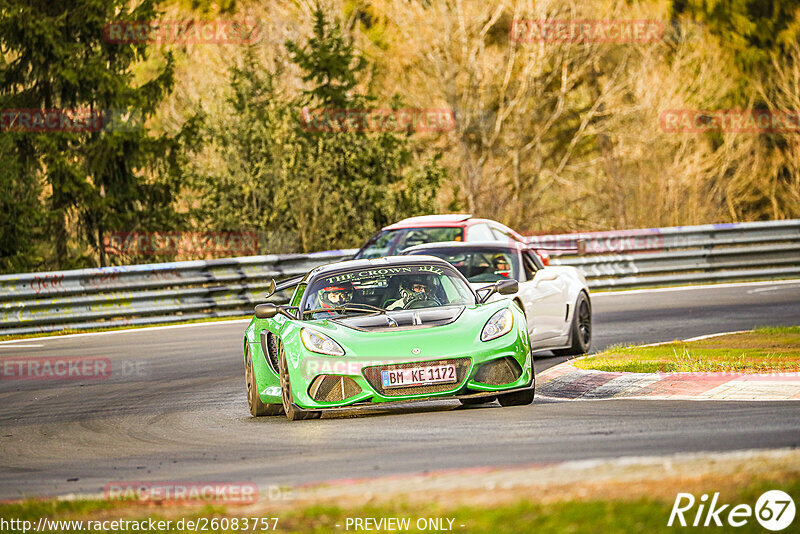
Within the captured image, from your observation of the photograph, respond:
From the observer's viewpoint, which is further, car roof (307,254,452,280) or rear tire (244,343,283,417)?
car roof (307,254,452,280)

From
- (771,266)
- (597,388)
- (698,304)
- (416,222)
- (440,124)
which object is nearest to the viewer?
(597,388)

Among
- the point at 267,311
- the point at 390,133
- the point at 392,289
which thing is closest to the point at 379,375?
the point at 267,311

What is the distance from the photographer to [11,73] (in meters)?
29.2

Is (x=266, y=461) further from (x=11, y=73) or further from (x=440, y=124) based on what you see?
(x=440, y=124)

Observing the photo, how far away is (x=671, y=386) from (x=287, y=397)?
3230 millimetres

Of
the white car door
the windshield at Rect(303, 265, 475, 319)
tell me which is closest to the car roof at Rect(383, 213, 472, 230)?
the white car door

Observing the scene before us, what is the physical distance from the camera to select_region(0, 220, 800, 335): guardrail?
72.6 ft

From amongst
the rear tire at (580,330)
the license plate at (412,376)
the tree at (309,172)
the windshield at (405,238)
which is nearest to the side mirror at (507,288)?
the license plate at (412,376)

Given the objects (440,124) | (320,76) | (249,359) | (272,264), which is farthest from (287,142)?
(249,359)

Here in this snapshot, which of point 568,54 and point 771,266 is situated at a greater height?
point 568,54

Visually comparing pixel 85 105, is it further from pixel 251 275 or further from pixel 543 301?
pixel 543 301

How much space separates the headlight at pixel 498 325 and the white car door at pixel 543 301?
355 cm

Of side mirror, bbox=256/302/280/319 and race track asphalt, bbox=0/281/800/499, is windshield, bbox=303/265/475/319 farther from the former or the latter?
race track asphalt, bbox=0/281/800/499

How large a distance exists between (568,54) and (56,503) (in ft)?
105
